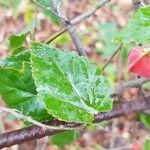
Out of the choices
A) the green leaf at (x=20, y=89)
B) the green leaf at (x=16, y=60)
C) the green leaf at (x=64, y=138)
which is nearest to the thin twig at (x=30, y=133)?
the green leaf at (x=20, y=89)

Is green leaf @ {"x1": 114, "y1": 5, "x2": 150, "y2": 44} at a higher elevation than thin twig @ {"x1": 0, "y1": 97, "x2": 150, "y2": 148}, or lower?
higher

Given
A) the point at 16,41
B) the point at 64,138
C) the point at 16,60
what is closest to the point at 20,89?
the point at 16,60

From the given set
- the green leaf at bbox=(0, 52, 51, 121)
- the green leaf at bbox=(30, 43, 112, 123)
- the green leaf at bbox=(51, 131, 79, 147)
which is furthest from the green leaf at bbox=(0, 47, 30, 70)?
the green leaf at bbox=(51, 131, 79, 147)

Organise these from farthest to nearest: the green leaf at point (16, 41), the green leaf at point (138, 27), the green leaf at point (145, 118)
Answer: the green leaf at point (145, 118) → the green leaf at point (16, 41) → the green leaf at point (138, 27)

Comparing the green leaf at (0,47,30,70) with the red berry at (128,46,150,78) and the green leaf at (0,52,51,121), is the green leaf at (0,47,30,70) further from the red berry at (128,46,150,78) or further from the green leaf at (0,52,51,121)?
the red berry at (128,46,150,78)

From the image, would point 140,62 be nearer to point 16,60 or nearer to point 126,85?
point 126,85

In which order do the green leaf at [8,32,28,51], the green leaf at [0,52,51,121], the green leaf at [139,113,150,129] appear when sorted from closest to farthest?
the green leaf at [0,52,51,121] < the green leaf at [8,32,28,51] < the green leaf at [139,113,150,129]

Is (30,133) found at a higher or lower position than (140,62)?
lower

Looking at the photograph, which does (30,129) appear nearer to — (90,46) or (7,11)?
(90,46)

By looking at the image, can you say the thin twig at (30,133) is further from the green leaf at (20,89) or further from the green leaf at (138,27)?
the green leaf at (138,27)
